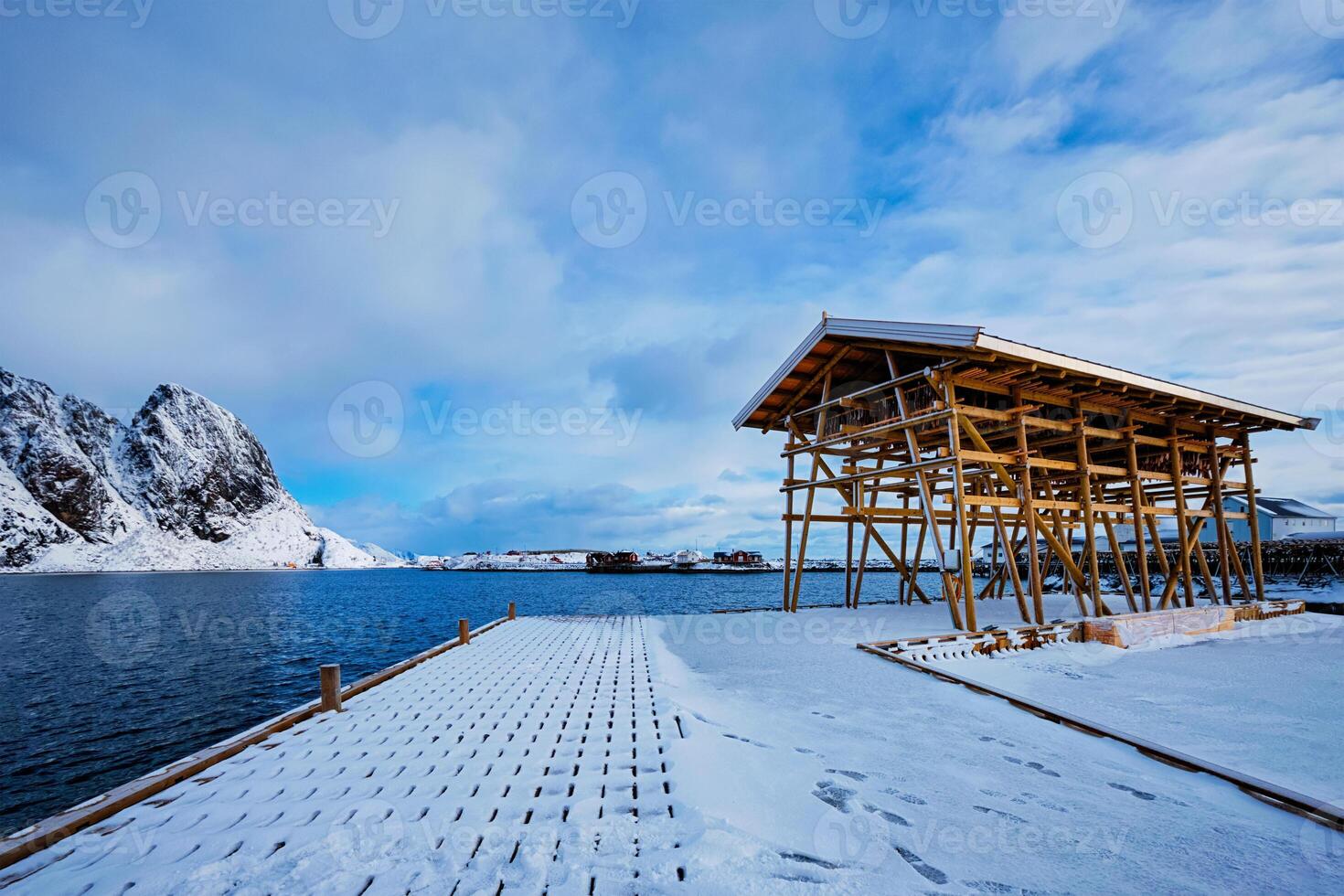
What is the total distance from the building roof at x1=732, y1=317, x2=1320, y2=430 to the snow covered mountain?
161140mm

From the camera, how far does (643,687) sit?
8219 mm

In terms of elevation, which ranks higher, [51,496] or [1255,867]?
[51,496]

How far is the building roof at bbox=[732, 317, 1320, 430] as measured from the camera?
1133 cm

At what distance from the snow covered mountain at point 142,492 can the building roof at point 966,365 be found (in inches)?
6344

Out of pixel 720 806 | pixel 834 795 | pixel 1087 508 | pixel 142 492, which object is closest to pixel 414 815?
pixel 720 806

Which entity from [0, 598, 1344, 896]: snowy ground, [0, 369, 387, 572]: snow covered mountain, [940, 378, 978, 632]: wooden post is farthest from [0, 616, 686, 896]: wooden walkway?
[0, 369, 387, 572]: snow covered mountain

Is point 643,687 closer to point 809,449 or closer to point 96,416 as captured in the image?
point 809,449

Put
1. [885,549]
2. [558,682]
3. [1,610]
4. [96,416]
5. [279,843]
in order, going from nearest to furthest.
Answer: [279,843] → [558,682] → [885,549] → [1,610] → [96,416]

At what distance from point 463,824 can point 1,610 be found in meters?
56.6

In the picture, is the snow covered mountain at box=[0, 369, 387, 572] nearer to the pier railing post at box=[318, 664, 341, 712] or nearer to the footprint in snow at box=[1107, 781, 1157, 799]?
the pier railing post at box=[318, 664, 341, 712]

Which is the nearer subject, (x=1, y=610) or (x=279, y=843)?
(x=279, y=843)

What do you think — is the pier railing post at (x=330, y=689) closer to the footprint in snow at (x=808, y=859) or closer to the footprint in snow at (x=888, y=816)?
the footprint in snow at (x=808, y=859)

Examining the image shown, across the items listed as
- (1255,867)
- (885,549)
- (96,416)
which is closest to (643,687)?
(1255,867)

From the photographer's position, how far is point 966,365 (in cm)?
1212
